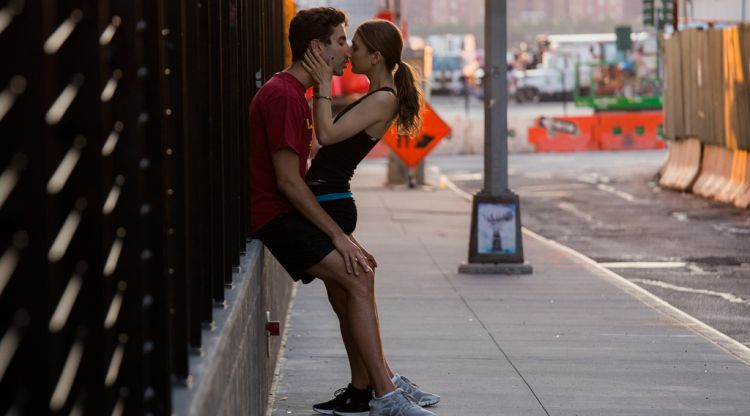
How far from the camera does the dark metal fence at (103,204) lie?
2.02m

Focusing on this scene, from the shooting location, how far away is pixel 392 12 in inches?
992

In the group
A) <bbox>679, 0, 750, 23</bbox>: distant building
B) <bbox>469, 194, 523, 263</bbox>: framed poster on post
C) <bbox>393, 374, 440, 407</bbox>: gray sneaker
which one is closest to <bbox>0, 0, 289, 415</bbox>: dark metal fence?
<bbox>393, 374, 440, 407</bbox>: gray sneaker

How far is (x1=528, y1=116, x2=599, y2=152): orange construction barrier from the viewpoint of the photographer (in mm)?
36625

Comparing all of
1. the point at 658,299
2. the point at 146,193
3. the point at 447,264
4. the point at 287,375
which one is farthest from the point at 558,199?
the point at 146,193

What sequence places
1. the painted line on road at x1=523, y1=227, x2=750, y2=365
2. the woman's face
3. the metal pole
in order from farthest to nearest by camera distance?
the metal pole, the painted line on road at x1=523, y1=227, x2=750, y2=365, the woman's face

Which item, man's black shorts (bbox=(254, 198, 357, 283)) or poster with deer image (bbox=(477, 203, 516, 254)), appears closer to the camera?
man's black shorts (bbox=(254, 198, 357, 283))

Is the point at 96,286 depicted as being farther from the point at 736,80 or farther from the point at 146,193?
the point at 736,80

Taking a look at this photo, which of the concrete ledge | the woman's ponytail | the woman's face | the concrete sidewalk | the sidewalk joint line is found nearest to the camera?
the concrete ledge

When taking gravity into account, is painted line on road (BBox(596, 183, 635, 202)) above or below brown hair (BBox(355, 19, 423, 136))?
below

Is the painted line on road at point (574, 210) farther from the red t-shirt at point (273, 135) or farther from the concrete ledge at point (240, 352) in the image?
the red t-shirt at point (273, 135)

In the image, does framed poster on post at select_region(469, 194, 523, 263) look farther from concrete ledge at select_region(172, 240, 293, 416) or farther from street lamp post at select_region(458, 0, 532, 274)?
concrete ledge at select_region(172, 240, 293, 416)

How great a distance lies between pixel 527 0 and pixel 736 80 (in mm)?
101927

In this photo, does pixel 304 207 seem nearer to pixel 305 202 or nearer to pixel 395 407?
pixel 305 202

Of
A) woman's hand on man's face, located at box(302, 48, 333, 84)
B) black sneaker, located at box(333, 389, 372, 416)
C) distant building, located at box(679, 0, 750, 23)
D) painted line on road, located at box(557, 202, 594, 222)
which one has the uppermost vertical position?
woman's hand on man's face, located at box(302, 48, 333, 84)
